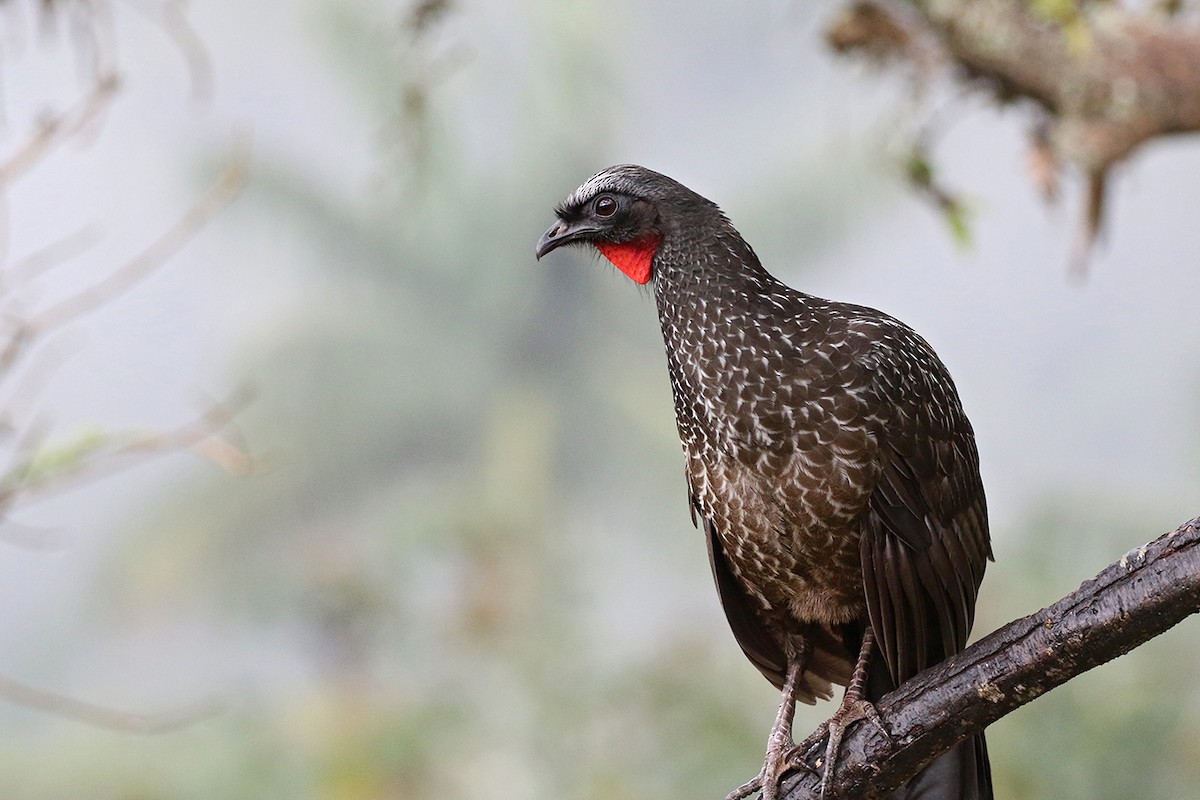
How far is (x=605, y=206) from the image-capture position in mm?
2182

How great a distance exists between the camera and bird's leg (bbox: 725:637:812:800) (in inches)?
79.0

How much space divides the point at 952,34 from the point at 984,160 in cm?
226

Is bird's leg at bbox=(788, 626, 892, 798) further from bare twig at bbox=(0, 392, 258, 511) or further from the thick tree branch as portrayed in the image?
bare twig at bbox=(0, 392, 258, 511)

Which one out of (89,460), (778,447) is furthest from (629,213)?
(89,460)

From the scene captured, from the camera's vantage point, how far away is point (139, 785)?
5668 mm

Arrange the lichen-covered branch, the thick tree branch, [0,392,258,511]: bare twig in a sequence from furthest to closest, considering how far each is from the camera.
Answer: the lichen-covered branch → [0,392,258,511]: bare twig → the thick tree branch

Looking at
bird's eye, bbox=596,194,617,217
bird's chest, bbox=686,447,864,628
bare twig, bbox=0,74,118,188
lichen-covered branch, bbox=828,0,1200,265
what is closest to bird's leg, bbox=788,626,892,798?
bird's chest, bbox=686,447,864,628

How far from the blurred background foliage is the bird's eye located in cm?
344

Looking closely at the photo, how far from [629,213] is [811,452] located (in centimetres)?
51

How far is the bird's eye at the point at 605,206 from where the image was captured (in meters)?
2.18

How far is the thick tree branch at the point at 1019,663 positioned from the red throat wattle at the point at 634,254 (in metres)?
0.80

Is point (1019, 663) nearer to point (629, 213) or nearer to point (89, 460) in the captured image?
point (629, 213)

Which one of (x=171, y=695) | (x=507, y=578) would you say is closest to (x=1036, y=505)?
(x=507, y=578)

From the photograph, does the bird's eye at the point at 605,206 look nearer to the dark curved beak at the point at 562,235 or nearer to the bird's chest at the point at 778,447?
the dark curved beak at the point at 562,235
